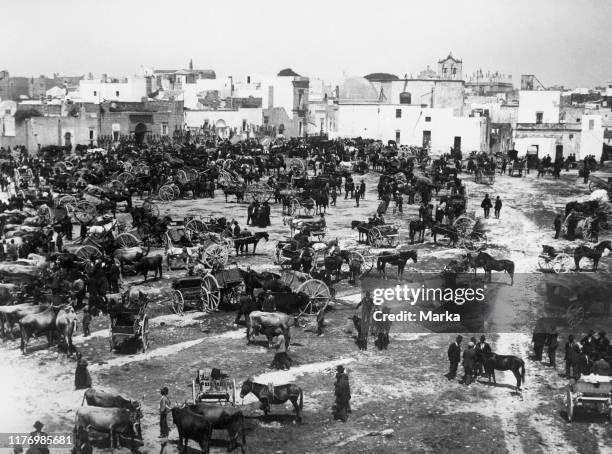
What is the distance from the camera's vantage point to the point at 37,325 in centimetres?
1570

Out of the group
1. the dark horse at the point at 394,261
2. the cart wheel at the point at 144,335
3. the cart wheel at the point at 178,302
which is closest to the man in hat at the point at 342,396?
the cart wheel at the point at 144,335

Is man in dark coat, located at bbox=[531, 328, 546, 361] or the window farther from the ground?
the window

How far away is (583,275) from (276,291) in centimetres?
946

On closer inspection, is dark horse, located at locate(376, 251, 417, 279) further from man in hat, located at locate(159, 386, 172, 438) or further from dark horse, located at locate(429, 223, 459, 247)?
man in hat, located at locate(159, 386, 172, 438)

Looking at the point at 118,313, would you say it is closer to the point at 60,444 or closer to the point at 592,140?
the point at 60,444

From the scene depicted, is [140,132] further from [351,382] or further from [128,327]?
[351,382]

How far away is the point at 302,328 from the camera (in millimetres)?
17516

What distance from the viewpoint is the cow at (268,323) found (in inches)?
632

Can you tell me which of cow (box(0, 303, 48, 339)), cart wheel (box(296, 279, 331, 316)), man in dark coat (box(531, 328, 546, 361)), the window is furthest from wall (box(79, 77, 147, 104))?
man in dark coat (box(531, 328, 546, 361))

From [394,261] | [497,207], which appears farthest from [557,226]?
[394,261]

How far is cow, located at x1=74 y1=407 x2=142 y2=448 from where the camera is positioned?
11.4m

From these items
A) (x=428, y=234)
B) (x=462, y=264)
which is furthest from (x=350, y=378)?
(x=428, y=234)

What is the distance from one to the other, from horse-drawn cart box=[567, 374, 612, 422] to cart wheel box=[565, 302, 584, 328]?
452cm

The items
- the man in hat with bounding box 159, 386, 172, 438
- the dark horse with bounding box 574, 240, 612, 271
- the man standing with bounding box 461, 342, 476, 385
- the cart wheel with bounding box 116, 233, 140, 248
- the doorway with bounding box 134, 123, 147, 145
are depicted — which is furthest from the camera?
the doorway with bounding box 134, 123, 147, 145
